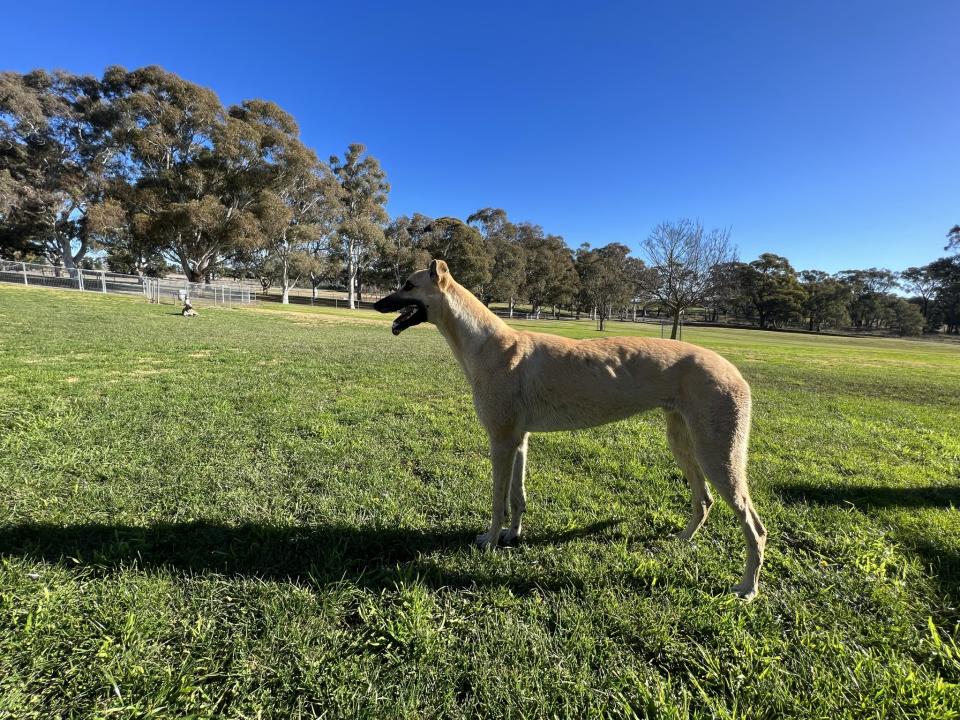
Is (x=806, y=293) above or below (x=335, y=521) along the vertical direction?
above

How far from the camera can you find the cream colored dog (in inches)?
109

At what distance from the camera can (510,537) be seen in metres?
3.30

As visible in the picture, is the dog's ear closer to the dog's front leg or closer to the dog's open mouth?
the dog's open mouth

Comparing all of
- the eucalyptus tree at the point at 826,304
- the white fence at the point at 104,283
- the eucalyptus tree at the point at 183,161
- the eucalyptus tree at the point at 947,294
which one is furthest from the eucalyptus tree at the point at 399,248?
the eucalyptus tree at the point at 947,294

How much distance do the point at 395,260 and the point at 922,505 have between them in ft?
197

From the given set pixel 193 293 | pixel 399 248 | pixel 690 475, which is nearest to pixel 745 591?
pixel 690 475

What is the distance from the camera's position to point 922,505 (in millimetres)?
3920

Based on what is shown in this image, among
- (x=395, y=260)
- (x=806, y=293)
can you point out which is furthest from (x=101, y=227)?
(x=806, y=293)

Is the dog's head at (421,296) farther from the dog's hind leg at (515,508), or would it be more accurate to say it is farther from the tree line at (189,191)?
the tree line at (189,191)

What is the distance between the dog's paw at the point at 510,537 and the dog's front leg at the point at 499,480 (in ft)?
0.27

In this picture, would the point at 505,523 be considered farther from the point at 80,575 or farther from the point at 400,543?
the point at 80,575

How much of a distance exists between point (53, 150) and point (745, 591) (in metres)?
55.1

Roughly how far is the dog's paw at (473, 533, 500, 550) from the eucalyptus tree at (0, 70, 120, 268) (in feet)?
143

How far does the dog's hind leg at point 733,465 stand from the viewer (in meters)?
2.74
